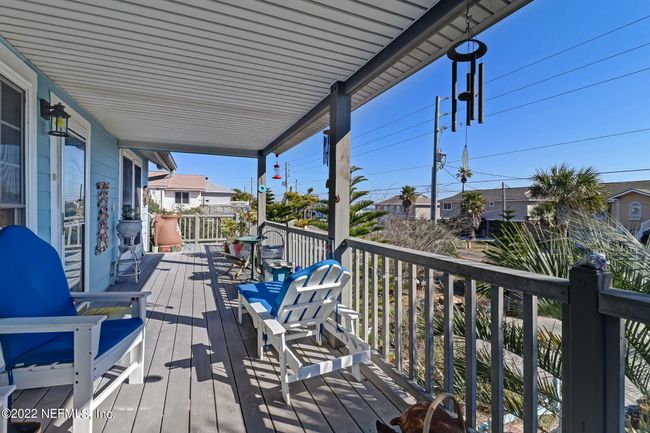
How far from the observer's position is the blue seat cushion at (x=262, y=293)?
9.01 feet

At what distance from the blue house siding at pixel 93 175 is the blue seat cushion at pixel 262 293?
1.85 metres

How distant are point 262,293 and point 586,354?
2368mm

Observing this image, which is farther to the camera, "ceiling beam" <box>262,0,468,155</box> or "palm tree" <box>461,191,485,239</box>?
"palm tree" <box>461,191,485,239</box>

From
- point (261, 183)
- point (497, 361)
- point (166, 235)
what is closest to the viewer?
point (497, 361)

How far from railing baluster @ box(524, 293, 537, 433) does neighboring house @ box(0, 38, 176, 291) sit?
10.7 feet

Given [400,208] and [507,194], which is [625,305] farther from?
[507,194]

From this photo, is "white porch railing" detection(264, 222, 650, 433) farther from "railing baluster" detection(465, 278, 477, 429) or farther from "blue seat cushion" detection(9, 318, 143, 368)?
"blue seat cushion" detection(9, 318, 143, 368)

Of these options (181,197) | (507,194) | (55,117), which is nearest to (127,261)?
(55,117)

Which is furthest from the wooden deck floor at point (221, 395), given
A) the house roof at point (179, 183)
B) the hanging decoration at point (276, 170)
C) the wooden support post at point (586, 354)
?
the house roof at point (179, 183)

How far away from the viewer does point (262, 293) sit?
2.98 meters

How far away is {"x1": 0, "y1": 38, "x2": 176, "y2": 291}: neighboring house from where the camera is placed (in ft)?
8.04

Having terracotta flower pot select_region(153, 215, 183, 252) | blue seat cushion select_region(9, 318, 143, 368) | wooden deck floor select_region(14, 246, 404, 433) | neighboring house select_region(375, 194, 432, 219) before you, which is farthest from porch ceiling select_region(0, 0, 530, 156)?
neighboring house select_region(375, 194, 432, 219)

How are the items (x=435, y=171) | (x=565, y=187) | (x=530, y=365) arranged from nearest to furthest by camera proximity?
(x=530, y=365) < (x=565, y=187) < (x=435, y=171)

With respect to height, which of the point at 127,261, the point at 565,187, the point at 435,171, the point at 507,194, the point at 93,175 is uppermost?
the point at 435,171
